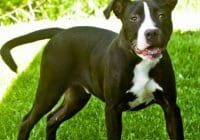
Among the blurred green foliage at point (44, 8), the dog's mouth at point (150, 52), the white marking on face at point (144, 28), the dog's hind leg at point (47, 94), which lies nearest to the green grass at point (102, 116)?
the dog's hind leg at point (47, 94)

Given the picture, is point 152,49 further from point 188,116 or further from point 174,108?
point 188,116

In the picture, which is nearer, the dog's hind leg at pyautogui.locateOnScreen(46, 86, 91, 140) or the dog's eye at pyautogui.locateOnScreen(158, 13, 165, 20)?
the dog's eye at pyautogui.locateOnScreen(158, 13, 165, 20)

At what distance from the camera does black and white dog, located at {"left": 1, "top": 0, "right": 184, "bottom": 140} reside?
491cm

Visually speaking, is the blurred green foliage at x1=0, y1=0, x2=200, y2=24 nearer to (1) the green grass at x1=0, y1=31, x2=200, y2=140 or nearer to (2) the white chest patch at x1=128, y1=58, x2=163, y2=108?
(1) the green grass at x1=0, y1=31, x2=200, y2=140

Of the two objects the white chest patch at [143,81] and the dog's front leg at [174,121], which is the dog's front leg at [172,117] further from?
the white chest patch at [143,81]

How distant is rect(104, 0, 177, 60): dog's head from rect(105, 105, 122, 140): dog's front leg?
50cm

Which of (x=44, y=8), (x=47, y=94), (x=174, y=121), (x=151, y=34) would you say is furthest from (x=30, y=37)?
(x=44, y=8)

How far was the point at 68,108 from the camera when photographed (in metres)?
6.20

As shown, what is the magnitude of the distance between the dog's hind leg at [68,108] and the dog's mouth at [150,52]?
1.18 meters

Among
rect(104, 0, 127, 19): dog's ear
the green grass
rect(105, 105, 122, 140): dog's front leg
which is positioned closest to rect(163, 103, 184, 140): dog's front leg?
rect(105, 105, 122, 140): dog's front leg

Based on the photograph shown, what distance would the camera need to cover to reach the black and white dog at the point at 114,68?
491 cm

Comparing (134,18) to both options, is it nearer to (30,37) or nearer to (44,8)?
(30,37)

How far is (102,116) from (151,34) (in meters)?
2.49

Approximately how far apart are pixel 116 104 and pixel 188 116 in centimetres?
185
